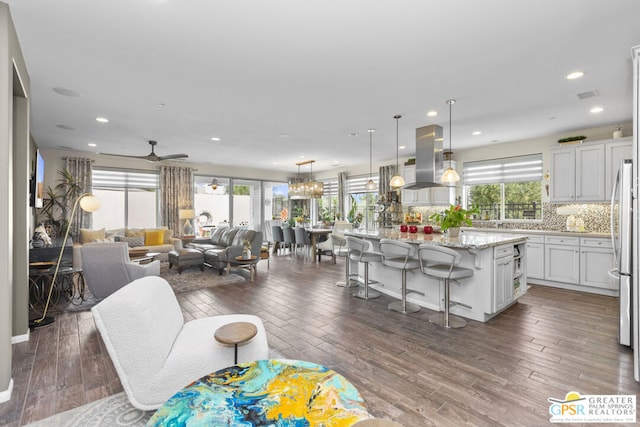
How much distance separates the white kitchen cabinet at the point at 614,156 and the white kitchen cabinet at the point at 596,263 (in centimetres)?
78

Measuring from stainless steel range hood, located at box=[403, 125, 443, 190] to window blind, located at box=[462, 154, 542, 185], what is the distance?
2450 mm

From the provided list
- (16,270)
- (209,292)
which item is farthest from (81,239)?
(16,270)

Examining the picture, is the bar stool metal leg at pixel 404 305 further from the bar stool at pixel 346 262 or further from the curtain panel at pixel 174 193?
the curtain panel at pixel 174 193

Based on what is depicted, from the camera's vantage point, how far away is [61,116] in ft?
15.3

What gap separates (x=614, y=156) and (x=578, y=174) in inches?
20.3

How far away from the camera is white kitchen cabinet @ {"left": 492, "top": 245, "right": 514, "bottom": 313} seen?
3607 mm

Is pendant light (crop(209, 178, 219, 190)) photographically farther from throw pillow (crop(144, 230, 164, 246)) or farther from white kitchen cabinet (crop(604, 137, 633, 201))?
white kitchen cabinet (crop(604, 137, 633, 201))

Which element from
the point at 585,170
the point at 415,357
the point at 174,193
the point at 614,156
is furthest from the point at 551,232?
the point at 174,193

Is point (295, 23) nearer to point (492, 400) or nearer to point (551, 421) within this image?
point (492, 400)

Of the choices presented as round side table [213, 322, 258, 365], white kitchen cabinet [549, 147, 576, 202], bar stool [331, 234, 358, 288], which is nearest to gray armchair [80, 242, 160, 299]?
round side table [213, 322, 258, 365]

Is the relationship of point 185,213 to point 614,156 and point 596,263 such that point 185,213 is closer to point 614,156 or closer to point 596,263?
point 596,263

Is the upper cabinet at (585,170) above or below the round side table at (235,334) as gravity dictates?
above

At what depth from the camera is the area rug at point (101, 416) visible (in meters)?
1.92

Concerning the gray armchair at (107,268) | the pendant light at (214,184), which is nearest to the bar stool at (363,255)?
the gray armchair at (107,268)
